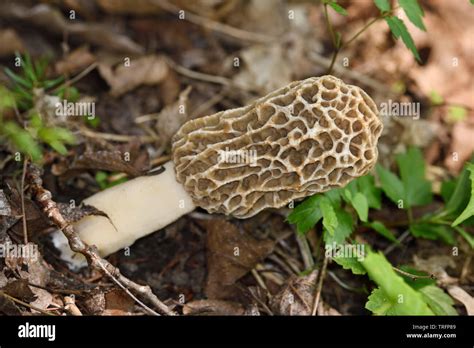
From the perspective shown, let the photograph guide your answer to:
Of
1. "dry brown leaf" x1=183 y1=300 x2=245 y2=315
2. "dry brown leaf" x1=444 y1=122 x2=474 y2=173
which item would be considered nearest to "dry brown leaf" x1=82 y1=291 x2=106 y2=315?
"dry brown leaf" x1=183 y1=300 x2=245 y2=315

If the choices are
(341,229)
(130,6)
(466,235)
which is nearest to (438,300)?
(466,235)

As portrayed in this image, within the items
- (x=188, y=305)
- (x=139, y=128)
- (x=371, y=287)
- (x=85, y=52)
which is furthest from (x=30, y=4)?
(x=371, y=287)

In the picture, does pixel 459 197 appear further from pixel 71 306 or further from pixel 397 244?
pixel 71 306

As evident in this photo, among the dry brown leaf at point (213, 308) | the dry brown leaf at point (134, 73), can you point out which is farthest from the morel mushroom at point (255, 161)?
the dry brown leaf at point (134, 73)

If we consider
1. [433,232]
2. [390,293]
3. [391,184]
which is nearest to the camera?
[390,293]

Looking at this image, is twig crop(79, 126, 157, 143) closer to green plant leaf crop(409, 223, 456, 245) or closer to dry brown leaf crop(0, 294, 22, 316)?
dry brown leaf crop(0, 294, 22, 316)

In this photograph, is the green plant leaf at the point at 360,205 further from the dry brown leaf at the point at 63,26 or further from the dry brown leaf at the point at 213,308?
the dry brown leaf at the point at 63,26
